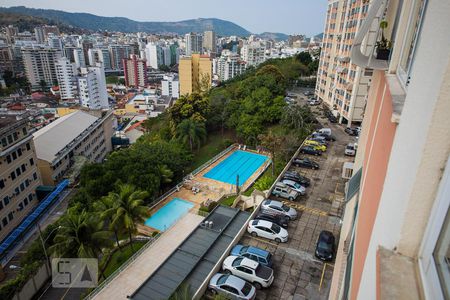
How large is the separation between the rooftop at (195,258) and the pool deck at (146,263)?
6.17ft

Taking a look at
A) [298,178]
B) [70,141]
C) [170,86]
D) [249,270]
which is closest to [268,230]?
[249,270]

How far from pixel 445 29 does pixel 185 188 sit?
2482 cm

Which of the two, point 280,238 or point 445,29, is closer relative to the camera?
point 445,29

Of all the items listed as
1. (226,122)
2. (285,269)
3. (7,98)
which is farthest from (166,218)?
(7,98)

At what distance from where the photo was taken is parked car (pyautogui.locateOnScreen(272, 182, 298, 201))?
18953 mm

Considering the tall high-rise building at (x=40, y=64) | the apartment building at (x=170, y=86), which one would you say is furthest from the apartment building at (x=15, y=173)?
the tall high-rise building at (x=40, y=64)

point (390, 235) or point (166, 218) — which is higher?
point (390, 235)

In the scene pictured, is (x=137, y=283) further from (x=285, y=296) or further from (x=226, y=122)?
(x=226, y=122)

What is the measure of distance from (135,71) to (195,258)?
340 ft

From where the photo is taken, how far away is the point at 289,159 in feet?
83.0

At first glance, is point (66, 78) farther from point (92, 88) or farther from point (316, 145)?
point (316, 145)

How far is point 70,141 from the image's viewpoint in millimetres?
35531

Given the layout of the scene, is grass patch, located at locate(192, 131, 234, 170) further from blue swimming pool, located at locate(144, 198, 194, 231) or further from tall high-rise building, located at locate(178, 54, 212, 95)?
tall high-rise building, located at locate(178, 54, 212, 95)

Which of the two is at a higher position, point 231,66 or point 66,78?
point 231,66
